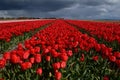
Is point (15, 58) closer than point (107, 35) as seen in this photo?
Yes

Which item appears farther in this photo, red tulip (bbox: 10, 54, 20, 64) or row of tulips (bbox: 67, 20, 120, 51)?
row of tulips (bbox: 67, 20, 120, 51)

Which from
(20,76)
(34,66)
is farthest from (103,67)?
(20,76)

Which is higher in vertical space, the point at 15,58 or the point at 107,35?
the point at 15,58

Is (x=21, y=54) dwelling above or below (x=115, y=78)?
above

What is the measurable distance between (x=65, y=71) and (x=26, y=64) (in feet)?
4.27

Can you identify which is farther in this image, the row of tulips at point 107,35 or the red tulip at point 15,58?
the row of tulips at point 107,35

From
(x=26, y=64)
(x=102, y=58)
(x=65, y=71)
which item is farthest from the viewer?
(x=102, y=58)

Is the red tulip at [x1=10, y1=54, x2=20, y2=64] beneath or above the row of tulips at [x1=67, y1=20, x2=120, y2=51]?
above

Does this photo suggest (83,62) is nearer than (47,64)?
No

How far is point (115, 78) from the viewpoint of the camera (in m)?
6.19

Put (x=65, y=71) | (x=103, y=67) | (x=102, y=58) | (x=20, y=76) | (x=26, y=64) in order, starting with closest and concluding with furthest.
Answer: (x=26, y=64)
(x=20, y=76)
(x=65, y=71)
(x=103, y=67)
(x=102, y=58)

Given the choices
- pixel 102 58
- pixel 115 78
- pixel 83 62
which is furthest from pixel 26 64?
pixel 102 58

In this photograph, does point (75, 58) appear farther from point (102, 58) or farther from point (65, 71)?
point (65, 71)

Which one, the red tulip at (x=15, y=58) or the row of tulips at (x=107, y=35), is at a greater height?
the red tulip at (x=15, y=58)
